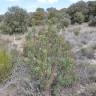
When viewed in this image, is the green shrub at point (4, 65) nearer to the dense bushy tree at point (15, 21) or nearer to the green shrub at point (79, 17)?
the dense bushy tree at point (15, 21)

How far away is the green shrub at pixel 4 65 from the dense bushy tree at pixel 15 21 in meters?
20.5

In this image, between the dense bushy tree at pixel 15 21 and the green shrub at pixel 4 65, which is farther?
the dense bushy tree at pixel 15 21

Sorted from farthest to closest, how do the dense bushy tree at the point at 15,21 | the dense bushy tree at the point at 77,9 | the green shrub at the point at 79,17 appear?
the dense bushy tree at the point at 77,9
the green shrub at the point at 79,17
the dense bushy tree at the point at 15,21

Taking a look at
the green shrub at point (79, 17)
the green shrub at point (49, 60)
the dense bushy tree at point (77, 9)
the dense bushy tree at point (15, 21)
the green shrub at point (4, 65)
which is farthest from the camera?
the dense bushy tree at point (77, 9)

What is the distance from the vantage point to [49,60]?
8.78m

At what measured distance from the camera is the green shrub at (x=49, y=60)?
8602 mm

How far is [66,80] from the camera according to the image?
8.75 meters

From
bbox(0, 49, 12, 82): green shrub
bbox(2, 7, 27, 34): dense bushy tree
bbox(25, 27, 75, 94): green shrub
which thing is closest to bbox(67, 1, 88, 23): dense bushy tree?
bbox(2, 7, 27, 34): dense bushy tree

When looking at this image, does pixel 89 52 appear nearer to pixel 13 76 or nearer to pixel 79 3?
pixel 13 76

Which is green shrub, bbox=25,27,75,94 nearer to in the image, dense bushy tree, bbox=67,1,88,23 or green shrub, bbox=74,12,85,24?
green shrub, bbox=74,12,85,24

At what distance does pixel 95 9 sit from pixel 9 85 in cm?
2965

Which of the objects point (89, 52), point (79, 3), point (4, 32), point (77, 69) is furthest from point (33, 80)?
point (79, 3)

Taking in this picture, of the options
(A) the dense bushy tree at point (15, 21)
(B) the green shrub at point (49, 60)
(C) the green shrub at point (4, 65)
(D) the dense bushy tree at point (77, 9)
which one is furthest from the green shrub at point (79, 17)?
(C) the green shrub at point (4, 65)

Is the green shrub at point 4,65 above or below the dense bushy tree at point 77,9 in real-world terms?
below
